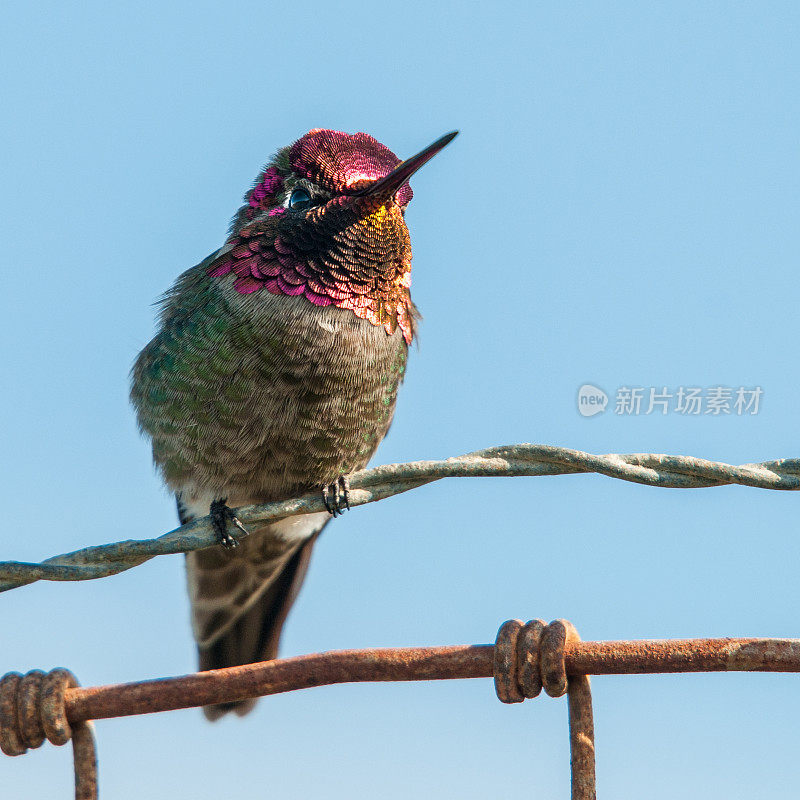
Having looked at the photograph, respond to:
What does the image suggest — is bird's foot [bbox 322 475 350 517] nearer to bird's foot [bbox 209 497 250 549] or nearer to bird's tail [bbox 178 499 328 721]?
bird's foot [bbox 209 497 250 549]

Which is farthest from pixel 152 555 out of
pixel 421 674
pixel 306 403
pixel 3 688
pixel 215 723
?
pixel 215 723

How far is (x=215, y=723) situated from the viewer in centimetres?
618

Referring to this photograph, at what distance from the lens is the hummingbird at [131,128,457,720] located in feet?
16.7

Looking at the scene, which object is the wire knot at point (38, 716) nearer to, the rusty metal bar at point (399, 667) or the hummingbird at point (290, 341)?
the rusty metal bar at point (399, 667)

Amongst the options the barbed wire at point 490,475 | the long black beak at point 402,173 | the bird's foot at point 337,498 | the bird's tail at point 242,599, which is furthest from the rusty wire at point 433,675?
the bird's tail at point 242,599

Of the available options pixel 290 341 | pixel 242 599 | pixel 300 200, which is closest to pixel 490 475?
pixel 290 341

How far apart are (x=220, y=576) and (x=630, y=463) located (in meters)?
3.90

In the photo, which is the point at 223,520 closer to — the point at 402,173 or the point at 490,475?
the point at 402,173

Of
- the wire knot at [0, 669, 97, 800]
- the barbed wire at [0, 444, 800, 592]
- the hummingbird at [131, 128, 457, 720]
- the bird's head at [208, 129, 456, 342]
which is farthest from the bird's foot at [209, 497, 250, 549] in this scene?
the wire knot at [0, 669, 97, 800]

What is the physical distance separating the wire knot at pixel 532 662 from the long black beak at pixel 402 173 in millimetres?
3015

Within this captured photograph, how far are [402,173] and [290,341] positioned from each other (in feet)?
3.36

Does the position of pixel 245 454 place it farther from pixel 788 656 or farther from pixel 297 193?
pixel 788 656

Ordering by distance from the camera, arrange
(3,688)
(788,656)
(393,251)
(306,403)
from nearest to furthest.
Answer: (788,656) < (3,688) < (306,403) < (393,251)

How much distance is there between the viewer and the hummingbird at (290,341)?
5.08m
